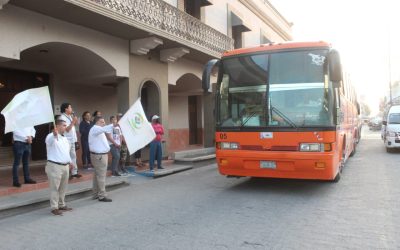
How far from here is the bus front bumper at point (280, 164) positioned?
756 cm

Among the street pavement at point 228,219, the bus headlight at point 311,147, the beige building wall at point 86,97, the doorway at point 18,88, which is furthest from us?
the beige building wall at point 86,97

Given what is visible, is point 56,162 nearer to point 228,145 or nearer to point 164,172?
point 228,145

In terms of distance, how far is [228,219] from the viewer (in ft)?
20.7

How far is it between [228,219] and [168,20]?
8.30 metres

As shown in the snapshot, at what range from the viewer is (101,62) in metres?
12.0

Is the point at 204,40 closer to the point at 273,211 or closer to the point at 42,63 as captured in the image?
the point at 42,63

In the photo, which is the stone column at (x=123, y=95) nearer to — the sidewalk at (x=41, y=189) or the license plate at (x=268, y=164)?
the sidewalk at (x=41, y=189)

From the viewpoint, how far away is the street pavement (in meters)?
5.23

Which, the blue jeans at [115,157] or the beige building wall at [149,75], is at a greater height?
the beige building wall at [149,75]

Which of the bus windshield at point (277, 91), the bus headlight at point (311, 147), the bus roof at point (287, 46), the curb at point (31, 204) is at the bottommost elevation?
the curb at point (31, 204)

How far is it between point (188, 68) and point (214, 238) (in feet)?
37.8

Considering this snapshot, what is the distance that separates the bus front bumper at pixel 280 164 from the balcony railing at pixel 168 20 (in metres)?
4.97

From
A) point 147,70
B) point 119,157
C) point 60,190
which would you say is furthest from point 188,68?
point 60,190

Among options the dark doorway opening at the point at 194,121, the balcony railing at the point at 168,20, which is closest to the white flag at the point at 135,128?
Result: the balcony railing at the point at 168,20
